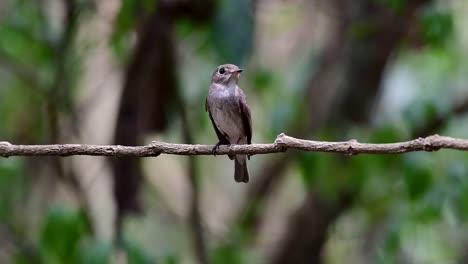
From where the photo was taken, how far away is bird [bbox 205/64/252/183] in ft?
17.1

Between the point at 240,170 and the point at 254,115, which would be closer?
the point at 240,170

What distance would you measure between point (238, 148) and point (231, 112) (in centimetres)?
186

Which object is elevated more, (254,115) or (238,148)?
(254,115)

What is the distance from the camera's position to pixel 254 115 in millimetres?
8492

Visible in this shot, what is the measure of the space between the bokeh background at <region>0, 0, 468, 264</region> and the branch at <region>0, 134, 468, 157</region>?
139 cm

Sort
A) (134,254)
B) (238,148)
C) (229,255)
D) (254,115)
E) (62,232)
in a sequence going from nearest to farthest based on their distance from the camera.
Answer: (238,148)
(62,232)
(134,254)
(229,255)
(254,115)

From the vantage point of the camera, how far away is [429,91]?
631 cm

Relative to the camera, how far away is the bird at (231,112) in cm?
523

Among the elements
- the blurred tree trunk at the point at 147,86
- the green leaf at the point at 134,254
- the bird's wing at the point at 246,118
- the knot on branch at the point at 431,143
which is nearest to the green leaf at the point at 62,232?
the green leaf at the point at 134,254

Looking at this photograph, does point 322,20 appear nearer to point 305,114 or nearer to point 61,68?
point 305,114

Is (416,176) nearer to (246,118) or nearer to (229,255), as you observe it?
(246,118)

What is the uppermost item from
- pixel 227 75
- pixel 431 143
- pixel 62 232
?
pixel 227 75

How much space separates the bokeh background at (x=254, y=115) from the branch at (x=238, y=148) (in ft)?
4.55

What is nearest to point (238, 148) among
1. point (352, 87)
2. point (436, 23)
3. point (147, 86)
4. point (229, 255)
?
point (436, 23)
